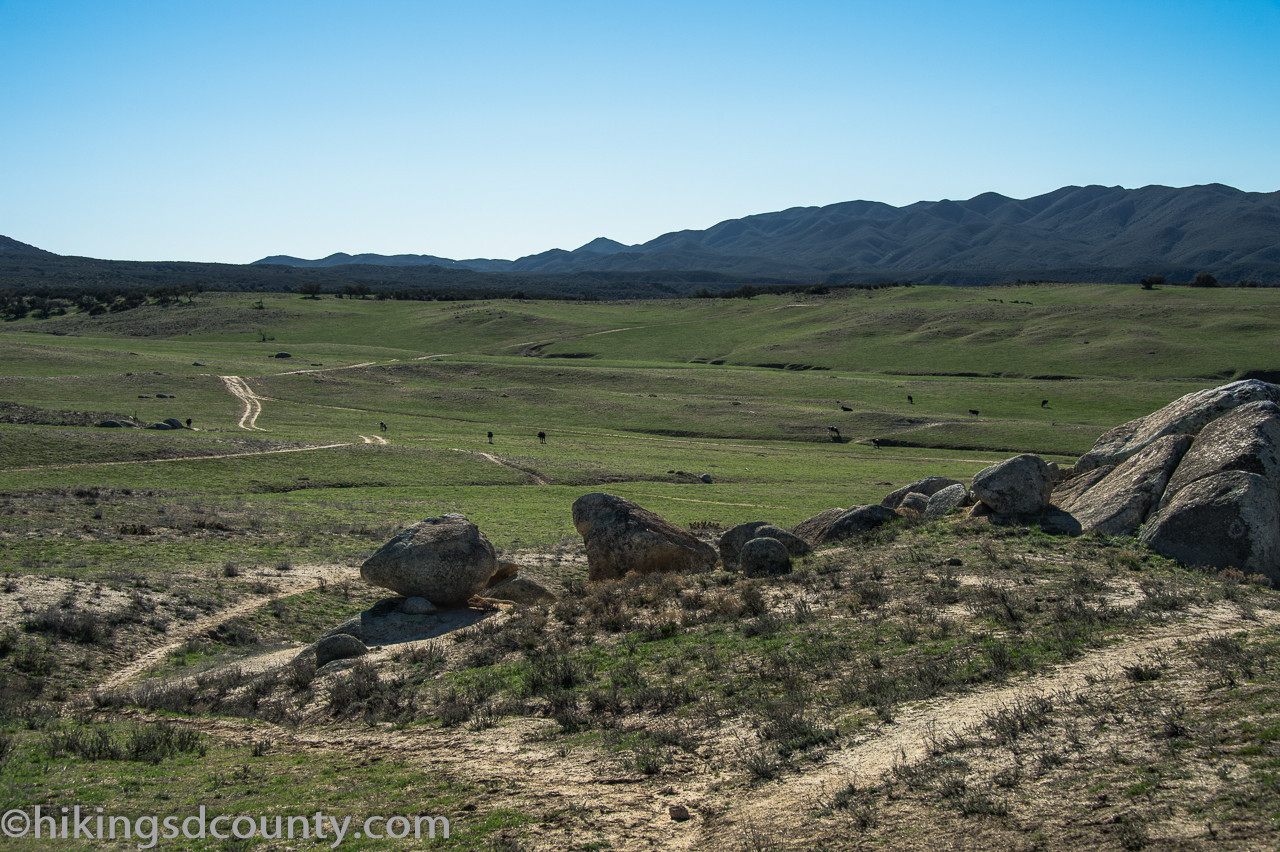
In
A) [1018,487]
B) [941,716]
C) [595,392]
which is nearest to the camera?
[941,716]

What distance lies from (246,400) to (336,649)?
192ft

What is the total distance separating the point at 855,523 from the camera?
84.9ft

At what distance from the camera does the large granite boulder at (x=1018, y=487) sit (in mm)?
23672

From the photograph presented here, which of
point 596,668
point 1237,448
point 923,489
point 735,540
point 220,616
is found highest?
point 1237,448

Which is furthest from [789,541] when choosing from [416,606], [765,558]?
[416,606]

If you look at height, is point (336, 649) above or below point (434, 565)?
below

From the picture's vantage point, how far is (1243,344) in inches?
3888

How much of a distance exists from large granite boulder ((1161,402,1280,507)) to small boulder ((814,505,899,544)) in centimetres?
739

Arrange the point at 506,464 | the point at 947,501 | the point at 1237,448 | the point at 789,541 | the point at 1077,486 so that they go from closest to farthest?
the point at 1237,448
the point at 789,541
the point at 1077,486
the point at 947,501
the point at 506,464

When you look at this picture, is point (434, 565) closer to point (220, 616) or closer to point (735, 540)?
point (220, 616)

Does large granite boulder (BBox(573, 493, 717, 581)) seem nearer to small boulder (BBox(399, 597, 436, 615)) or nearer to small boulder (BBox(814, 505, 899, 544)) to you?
small boulder (BBox(814, 505, 899, 544))

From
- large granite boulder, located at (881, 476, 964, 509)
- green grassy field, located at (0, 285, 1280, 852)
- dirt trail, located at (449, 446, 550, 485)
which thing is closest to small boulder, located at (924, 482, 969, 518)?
green grassy field, located at (0, 285, 1280, 852)

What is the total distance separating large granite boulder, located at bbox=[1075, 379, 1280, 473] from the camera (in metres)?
23.3

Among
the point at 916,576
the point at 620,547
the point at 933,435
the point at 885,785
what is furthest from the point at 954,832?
the point at 933,435
